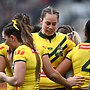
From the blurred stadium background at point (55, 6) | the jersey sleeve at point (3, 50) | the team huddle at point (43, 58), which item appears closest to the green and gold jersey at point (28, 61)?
the team huddle at point (43, 58)

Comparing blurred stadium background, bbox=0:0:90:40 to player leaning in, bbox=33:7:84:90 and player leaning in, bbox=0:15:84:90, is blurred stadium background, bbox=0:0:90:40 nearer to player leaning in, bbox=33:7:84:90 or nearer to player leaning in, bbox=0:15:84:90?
player leaning in, bbox=33:7:84:90

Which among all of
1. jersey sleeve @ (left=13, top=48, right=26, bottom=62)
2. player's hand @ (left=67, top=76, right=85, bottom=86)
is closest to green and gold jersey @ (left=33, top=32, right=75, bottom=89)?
player's hand @ (left=67, top=76, right=85, bottom=86)

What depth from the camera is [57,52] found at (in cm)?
567

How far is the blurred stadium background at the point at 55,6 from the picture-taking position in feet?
44.6

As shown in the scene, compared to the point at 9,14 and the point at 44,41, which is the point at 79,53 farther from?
the point at 9,14

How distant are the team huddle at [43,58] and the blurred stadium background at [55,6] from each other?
7379 mm

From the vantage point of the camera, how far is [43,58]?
5.35m

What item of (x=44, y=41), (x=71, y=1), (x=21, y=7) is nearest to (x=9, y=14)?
(x=21, y=7)

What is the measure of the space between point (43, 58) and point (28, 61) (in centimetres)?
58

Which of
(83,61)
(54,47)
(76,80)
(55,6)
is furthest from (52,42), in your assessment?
(55,6)

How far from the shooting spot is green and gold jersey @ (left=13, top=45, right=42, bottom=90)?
4.77 m

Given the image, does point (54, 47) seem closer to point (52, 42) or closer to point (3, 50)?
point (52, 42)

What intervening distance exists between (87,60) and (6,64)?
0.93 meters

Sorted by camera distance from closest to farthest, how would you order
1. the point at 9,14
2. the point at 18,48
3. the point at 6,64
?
1. the point at 18,48
2. the point at 6,64
3. the point at 9,14
